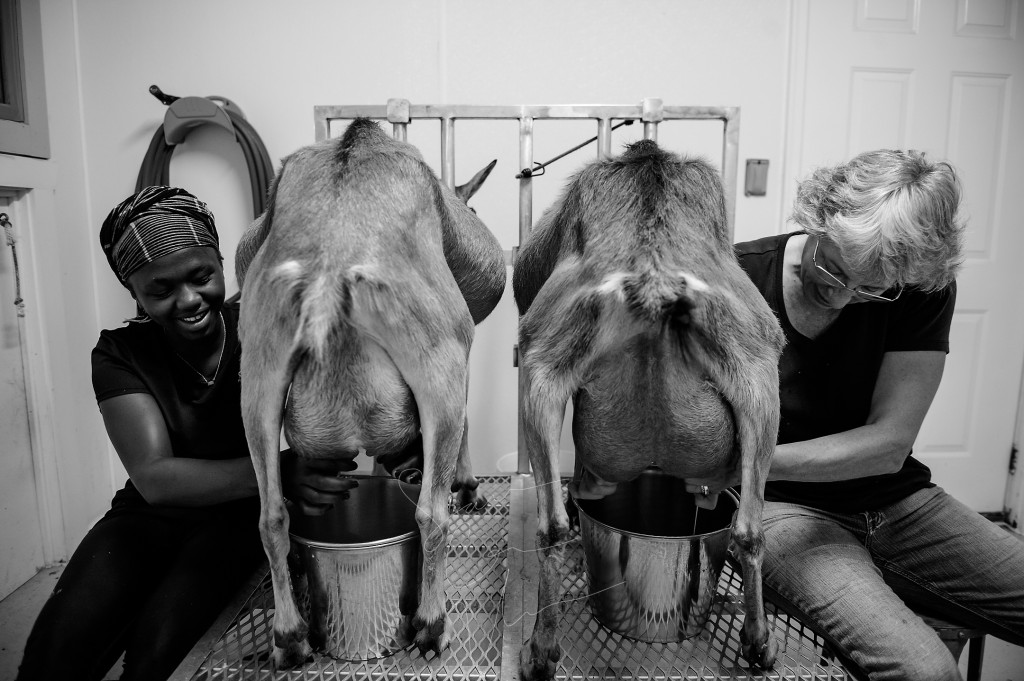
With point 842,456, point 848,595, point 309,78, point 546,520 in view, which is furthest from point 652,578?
point 309,78

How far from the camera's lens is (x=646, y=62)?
317 centimetres

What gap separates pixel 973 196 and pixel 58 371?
17.5ft

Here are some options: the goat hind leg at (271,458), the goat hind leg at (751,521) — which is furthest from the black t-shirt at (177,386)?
the goat hind leg at (751,521)

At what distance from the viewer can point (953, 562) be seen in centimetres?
188

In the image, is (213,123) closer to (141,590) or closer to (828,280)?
(141,590)

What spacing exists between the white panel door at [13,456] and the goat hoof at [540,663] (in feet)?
9.63

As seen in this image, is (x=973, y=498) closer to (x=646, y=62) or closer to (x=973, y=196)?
(x=973, y=196)

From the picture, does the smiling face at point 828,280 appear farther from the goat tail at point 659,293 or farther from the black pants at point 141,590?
the black pants at point 141,590

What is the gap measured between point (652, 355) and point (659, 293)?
0.16 m

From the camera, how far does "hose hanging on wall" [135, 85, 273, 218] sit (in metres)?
2.98

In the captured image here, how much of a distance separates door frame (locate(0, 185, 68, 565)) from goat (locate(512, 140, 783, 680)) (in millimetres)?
2948

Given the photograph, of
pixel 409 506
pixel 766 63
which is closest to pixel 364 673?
pixel 409 506

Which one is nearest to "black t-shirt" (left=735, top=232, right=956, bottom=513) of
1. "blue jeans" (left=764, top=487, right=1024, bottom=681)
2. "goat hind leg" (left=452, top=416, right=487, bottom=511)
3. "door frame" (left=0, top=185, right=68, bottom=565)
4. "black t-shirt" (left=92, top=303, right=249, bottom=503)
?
"blue jeans" (left=764, top=487, right=1024, bottom=681)

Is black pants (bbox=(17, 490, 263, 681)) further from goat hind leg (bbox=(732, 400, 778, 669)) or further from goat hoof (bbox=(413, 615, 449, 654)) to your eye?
goat hind leg (bbox=(732, 400, 778, 669))
